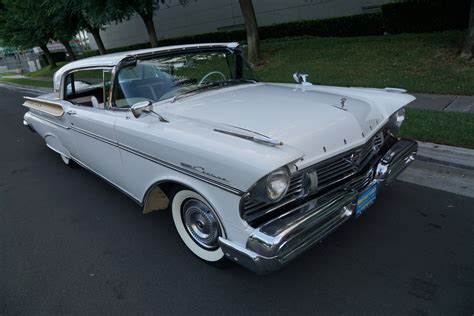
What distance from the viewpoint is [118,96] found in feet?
10.3

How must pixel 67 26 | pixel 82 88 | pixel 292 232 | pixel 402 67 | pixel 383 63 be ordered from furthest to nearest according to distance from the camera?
pixel 67 26, pixel 383 63, pixel 402 67, pixel 82 88, pixel 292 232

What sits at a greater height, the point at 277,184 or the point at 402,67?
the point at 277,184

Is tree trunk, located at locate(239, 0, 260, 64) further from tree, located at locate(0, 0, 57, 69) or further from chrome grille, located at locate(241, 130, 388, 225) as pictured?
tree, located at locate(0, 0, 57, 69)

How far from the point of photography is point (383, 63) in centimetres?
845

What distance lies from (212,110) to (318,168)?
98cm

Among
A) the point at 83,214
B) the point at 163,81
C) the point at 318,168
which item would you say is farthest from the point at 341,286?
the point at 83,214

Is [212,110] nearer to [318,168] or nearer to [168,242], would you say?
[318,168]

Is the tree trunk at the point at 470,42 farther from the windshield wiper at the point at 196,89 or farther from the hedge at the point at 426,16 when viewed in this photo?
the windshield wiper at the point at 196,89

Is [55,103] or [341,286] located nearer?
[341,286]

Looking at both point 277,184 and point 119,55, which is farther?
point 119,55

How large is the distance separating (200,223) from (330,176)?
1034 mm

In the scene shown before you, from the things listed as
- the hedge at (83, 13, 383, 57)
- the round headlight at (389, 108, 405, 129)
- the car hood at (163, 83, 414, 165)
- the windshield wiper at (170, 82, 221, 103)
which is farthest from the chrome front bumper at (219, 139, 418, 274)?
the hedge at (83, 13, 383, 57)

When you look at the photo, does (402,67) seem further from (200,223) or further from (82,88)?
(200,223)

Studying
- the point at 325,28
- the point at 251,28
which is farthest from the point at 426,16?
the point at 251,28
